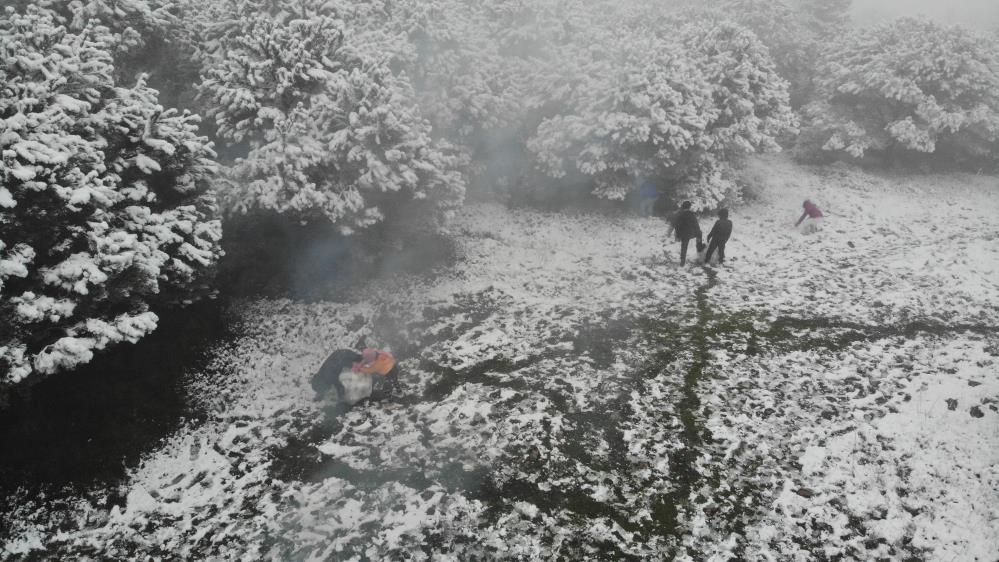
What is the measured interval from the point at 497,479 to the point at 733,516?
3195 millimetres

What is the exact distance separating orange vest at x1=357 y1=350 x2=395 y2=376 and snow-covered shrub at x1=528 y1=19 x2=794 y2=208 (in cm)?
1129

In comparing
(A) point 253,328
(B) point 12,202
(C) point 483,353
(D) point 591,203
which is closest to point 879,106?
(D) point 591,203

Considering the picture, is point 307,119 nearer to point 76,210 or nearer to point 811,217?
point 76,210

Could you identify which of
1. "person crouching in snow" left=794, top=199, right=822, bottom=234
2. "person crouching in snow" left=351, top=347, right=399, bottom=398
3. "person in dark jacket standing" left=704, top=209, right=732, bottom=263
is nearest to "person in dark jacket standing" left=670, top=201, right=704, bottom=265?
"person in dark jacket standing" left=704, top=209, right=732, bottom=263

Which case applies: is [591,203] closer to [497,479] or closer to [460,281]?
[460,281]

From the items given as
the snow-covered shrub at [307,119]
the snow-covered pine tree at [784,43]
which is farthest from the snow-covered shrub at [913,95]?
the snow-covered shrub at [307,119]

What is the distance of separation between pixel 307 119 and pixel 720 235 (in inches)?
457

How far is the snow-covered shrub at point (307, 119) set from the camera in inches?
441

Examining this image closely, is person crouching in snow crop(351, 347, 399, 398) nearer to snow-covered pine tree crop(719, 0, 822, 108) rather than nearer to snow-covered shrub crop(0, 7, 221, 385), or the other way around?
snow-covered shrub crop(0, 7, 221, 385)

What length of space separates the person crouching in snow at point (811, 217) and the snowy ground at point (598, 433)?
3.96 meters

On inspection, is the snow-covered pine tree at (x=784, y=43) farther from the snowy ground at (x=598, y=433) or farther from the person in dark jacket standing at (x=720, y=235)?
the person in dark jacket standing at (x=720, y=235)

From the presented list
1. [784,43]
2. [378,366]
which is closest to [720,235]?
[378,366]

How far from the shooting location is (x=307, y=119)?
37.6 feet

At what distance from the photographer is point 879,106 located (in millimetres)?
22953
